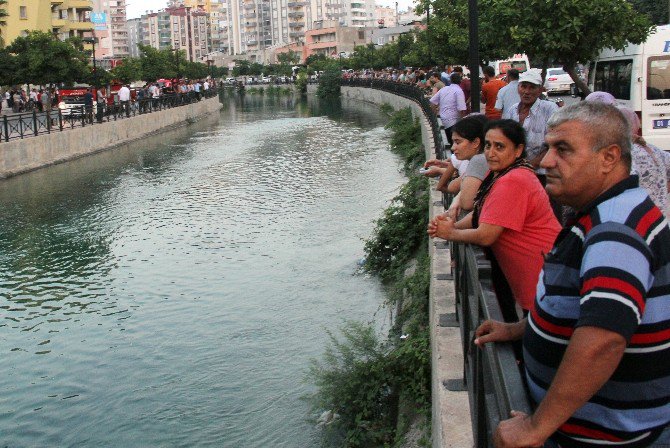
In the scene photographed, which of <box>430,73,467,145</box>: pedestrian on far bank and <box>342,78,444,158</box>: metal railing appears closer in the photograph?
<box>430,73,467,145</box>: pedestrian on far bank

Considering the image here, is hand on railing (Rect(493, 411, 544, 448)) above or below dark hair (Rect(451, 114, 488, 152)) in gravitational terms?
below

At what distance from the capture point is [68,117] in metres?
29.1

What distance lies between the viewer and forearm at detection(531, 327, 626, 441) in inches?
79.4

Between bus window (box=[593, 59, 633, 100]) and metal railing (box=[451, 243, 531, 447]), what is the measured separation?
1259 centimetres

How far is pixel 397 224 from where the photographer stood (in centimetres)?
1229

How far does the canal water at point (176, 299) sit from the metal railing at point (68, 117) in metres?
2.02

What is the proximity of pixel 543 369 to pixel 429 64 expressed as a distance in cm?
4257

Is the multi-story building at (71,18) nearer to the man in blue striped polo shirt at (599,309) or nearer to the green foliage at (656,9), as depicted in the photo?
the green foliage at (656,9)

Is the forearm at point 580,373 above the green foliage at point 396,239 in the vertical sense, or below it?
above

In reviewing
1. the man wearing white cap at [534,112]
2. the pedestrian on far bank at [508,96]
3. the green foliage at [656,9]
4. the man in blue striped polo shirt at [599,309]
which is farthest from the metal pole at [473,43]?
the green foliage at [656,9]

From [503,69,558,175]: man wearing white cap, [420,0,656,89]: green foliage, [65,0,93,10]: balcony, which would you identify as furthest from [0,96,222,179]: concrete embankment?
[65,0,93,10]: balcony

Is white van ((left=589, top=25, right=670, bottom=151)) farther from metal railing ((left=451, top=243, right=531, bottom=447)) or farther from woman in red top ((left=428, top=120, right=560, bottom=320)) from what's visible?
woman in red top ((left=428, top=120, right=560, bottom=320))

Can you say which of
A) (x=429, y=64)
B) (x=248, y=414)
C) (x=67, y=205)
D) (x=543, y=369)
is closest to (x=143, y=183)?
(x=67, y=205)

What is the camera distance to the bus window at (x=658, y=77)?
1520 cm
